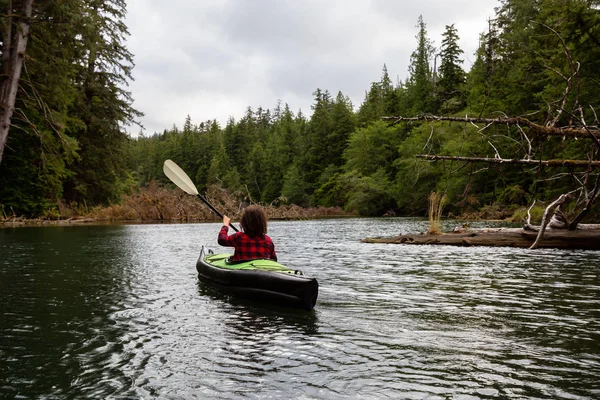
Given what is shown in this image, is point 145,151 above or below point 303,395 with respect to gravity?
above

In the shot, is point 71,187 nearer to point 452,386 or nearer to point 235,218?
point 235,218

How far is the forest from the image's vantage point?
13570mm

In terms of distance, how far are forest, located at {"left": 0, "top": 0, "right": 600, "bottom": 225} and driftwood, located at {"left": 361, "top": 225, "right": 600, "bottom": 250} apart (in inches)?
29.3

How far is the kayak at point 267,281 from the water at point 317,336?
18 cm

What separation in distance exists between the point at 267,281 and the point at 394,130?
4900 centimetres

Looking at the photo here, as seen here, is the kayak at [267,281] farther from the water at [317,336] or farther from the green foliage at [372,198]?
the green foliage at [372,198]

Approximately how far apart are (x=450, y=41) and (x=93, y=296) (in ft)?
175

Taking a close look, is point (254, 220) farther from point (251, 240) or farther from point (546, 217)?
point (546, 217)

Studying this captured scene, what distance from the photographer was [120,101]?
3388cm

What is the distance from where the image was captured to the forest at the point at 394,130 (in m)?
13.6

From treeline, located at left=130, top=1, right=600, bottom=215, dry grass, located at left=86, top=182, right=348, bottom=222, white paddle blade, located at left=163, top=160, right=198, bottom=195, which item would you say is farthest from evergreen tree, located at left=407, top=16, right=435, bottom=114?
white paddle blade, located at left=163, top=160, right=198, bottom=195

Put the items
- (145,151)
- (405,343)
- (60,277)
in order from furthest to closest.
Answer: (145,151), (60,277), (405,343)

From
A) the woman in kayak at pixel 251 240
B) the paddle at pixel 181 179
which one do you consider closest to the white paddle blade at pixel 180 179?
the paddle at pixel 181 179

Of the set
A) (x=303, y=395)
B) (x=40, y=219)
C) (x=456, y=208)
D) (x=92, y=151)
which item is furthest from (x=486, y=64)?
(x=303, y=395)
